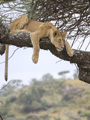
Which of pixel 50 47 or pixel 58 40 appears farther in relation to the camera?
pixel 58 40

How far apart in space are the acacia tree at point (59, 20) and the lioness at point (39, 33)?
0.09 m

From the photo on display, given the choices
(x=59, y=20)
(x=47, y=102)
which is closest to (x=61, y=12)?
(x=59, y=20)

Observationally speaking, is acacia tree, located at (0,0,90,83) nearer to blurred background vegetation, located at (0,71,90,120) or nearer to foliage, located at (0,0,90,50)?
foliage, located at (0,0,90,50)

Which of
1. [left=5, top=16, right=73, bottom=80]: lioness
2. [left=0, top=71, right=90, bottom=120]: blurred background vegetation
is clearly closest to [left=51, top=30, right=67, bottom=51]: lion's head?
[left=5, top=16, right=73, bottom=80]: lioness

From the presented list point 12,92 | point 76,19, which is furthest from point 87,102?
point 76,19

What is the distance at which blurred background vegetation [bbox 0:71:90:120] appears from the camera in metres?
44.2

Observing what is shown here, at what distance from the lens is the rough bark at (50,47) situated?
416 centimetres

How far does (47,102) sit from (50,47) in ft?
145

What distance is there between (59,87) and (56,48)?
47841 mm

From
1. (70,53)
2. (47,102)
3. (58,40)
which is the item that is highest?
(58,40)

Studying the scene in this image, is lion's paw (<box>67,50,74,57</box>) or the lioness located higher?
the lioness

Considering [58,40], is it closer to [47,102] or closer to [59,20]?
[59,20]

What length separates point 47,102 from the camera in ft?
158

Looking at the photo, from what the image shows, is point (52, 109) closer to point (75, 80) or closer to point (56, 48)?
point (75, 80)
